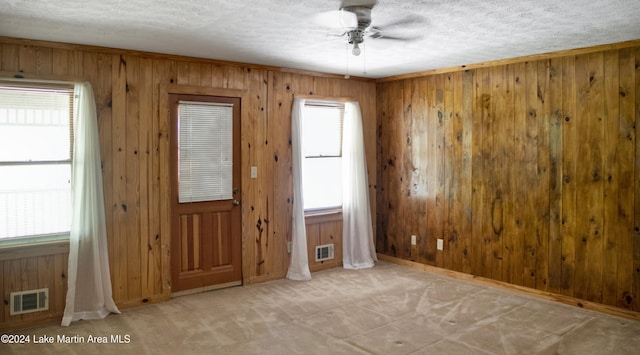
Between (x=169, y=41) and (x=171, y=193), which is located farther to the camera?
(x=171, y=193)

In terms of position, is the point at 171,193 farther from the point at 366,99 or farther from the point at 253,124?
the point at 366,99

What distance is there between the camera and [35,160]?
12.8 feet

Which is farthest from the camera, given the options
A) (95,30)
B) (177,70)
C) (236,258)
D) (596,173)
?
(236,258)

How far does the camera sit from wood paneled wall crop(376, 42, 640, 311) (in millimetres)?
4117

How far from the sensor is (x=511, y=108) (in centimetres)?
485

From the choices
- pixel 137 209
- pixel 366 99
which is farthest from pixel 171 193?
pixel 366 99

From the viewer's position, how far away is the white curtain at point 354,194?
19.2ft

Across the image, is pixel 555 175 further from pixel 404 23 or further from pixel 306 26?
pixel 306 26

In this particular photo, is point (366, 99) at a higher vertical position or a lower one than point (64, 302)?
higher

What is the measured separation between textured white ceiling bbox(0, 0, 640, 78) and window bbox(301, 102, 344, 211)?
42.7 inches

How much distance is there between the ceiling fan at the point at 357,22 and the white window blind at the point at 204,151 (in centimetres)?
176

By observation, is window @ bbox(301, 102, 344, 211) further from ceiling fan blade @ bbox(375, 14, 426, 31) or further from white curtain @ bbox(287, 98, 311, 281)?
ceiling fan blade @ bbox(375, 14, 426, 31)

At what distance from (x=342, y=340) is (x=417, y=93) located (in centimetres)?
334

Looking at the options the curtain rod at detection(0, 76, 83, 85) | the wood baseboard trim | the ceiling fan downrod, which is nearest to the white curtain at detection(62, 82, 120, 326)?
the curtain rod at detection(0, 76, 83, 85)
